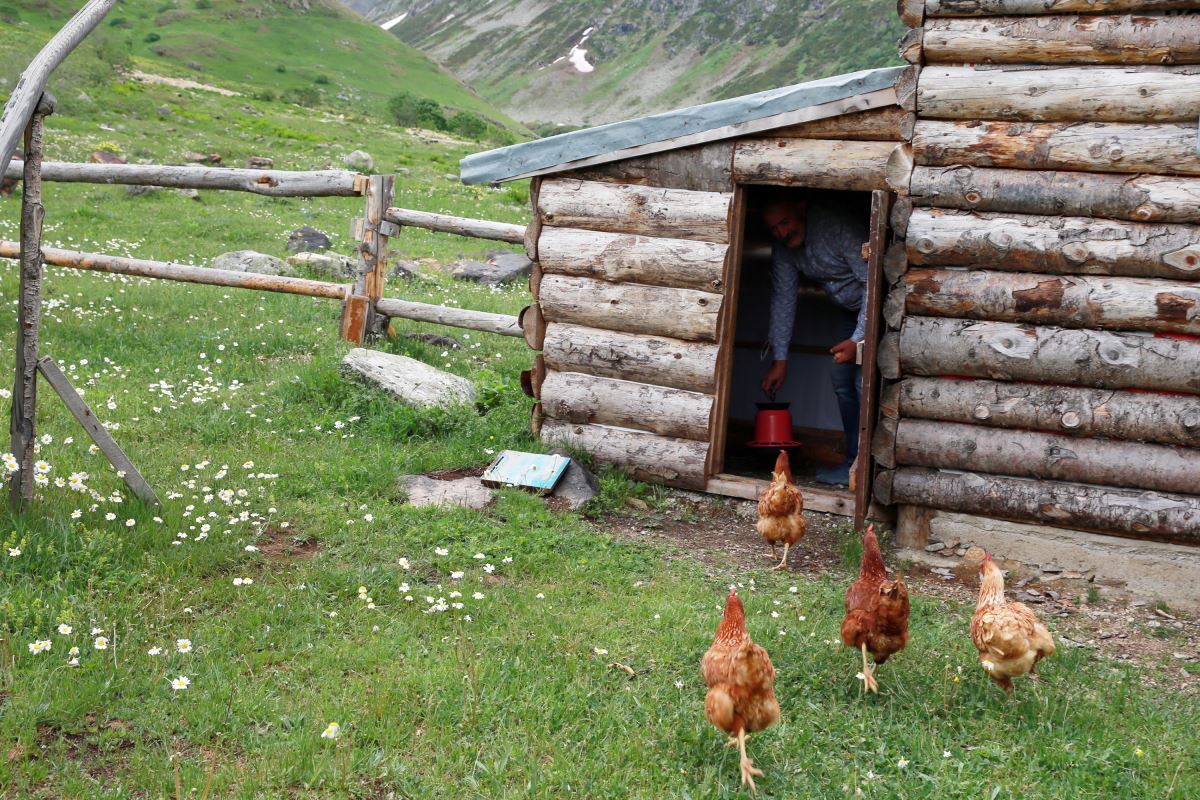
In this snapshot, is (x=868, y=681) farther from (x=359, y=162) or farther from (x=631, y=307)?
(x=359, y=162)

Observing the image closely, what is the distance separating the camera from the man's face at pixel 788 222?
28.5ft

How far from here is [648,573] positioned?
263 inches

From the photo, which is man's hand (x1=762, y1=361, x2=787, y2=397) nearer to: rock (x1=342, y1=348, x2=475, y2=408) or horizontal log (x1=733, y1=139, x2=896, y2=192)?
horizontal log (x1=733, y1=139, x2=896, y2=192)

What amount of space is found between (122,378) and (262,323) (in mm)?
2462

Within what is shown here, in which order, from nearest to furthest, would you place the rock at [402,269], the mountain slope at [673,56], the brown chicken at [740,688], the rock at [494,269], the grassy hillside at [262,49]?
1. the brown chicken at [740,688]
2. the rock at [402,269]
3. the rock at [494,269]
4. the grassy hillside at [262,49]
5. the mountain slope at [673,56]

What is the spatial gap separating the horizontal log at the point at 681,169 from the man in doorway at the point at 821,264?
0.92 meters

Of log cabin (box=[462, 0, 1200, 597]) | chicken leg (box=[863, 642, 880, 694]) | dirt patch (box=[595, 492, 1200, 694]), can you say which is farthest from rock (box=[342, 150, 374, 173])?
chicken leg (box=[863, 642, 880, 694])

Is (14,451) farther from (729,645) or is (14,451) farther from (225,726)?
(729,645)

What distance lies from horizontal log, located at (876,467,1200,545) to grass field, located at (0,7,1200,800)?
879mm

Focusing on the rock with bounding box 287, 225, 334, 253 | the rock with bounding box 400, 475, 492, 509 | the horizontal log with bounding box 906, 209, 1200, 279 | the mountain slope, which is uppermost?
the mountain slope

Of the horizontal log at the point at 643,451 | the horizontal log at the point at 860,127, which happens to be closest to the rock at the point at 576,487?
the horizontal log at the point at 643,451

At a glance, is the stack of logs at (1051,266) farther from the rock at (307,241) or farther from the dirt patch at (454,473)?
the rock at (307,241)

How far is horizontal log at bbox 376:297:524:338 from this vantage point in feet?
35.0

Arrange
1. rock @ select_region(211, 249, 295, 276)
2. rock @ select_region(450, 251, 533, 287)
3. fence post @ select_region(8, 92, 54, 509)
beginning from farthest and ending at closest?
rock @ select_region(450, 251, 533, 287)
rock @ select_region(211, 249, 295, 276)
fence post @ select_region(8, 92, 54, 509)
